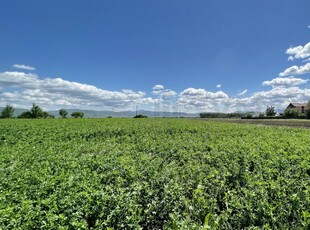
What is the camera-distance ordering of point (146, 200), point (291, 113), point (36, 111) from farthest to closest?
point (36, 111) → point (291, 113) → point (146, 200)

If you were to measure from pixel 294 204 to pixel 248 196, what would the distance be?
0.69 metres

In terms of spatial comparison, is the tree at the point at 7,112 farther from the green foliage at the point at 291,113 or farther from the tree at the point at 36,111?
the green foliage at the point at 291,113

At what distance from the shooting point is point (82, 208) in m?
2.59

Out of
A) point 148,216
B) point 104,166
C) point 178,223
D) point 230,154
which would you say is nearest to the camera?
point 178,223

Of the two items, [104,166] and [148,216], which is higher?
[104,166]

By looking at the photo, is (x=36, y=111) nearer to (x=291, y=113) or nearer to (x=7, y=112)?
(x=7, y=112)

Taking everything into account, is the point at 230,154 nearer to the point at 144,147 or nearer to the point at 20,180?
the point at 144,147

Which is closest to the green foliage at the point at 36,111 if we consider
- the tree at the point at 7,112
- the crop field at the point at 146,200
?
the tree at the point at 7,112

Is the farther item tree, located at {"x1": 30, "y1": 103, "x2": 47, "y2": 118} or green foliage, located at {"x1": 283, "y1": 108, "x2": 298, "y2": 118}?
tree, located at {"x1": 30, "y1": 103, "x2": 47, "y2": 118}

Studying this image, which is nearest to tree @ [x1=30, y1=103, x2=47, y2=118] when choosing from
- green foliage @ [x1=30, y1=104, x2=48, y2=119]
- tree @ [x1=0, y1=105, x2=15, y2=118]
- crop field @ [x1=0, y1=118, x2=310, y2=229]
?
green foliage @ [x1=30, y1=104, x2=48, y2=119]

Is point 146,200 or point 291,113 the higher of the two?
point 291,113

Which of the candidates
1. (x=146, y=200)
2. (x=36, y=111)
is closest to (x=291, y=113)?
(x=146, y=200)

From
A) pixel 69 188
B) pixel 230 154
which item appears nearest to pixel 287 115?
pixel 230 154

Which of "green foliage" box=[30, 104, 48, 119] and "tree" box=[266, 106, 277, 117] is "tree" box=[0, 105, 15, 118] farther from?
"tree" box=[266, 106, 277, 117]
